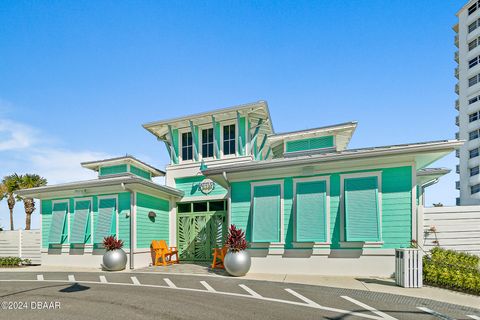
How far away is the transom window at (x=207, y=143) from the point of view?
53.2ft

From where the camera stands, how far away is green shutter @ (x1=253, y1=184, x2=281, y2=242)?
10.8 metres

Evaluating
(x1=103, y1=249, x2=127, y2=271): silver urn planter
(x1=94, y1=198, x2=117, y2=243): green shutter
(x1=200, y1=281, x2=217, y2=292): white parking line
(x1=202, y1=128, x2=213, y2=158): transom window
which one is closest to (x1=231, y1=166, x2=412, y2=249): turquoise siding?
(x1=200, y1=281, x2=217, y2=292): white parking line

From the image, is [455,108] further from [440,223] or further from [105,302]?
[105,302]

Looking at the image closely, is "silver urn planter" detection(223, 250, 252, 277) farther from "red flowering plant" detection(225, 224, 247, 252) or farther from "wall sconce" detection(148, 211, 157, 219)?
"wall sconce" detection(148, 211, 157, 219)

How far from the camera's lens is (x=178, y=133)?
17.0 meters

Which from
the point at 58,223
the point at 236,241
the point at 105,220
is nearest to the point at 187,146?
the point at 105,220

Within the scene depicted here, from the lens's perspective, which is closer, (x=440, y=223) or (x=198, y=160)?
(x=440, y=223)

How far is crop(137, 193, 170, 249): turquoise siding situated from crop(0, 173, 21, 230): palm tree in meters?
18.6

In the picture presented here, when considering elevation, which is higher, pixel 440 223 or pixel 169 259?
pixel 440 223

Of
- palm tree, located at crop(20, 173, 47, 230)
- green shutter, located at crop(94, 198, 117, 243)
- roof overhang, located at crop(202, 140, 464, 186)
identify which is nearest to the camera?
roof overhang, located at crop(202, 140, 464, 186)

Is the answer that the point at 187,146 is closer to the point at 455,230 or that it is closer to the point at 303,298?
the point at 303,298

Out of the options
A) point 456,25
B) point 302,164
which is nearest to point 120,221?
point 302,164

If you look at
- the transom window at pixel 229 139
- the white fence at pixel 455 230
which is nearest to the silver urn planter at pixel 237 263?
the white fence at pixel 455 230

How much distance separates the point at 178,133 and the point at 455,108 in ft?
152
